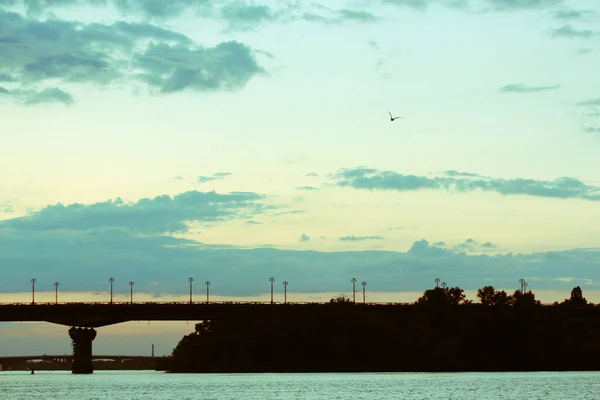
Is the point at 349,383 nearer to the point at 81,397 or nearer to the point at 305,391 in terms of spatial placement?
the point at 305,391

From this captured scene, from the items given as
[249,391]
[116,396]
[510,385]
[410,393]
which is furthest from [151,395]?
[510,385]

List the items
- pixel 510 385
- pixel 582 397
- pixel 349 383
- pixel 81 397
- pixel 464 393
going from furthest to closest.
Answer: pixel 349 383 → pixel 510 385 → pixel 81 397 → pixel 464 393 → pixel 582 397

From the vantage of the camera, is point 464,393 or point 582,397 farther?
point 464,393

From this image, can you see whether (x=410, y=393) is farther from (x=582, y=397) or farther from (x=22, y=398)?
(x=22, y=398)

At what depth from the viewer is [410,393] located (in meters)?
136

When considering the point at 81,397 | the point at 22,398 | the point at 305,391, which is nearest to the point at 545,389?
the point at 305,391

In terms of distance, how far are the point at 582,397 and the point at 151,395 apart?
197 ft

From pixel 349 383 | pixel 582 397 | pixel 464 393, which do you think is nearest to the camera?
pixel 582 397

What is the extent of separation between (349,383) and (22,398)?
55.5 m

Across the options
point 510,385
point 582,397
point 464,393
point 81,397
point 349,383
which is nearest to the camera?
point 582,397

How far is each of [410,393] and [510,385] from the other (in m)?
27.8

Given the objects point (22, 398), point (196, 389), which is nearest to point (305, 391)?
point (196, 389)

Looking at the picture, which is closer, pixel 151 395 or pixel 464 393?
pixel 464 393

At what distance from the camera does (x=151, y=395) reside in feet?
478
